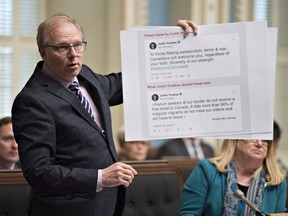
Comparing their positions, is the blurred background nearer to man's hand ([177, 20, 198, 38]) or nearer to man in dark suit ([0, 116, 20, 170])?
man in dark suit ([0, 116, 20, 170])

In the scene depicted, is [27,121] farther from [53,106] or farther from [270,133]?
[270,133]

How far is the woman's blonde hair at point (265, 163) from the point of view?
3469 millimetres

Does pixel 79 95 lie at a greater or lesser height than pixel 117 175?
greater

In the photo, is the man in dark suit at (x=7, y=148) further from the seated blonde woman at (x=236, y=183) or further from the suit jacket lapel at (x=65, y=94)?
the suit jacket lapel at (x=65, y=94)

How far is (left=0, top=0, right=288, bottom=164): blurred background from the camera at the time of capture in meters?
6.64

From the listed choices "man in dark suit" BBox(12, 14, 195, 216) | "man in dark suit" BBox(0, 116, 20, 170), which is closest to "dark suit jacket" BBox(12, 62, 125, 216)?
"man in dark suit" BBox(12, 14, 195, 216)

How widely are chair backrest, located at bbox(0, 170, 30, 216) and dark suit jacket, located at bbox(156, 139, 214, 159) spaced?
346 cm

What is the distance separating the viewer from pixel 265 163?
3.53 m

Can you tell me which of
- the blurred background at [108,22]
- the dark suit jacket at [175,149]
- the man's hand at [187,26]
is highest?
the blurred background at [108,22]

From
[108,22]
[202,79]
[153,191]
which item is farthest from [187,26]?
[108,22]

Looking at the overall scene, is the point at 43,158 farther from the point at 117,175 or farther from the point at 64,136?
the point at 117,175

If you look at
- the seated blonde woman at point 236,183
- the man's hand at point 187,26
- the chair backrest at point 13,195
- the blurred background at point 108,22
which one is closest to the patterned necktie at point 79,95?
the man's hand at point 187,26

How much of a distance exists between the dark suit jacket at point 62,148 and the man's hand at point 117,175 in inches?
1.6

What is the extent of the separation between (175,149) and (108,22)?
1638 mm
